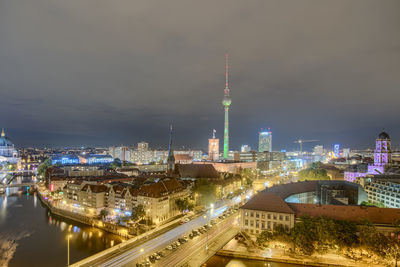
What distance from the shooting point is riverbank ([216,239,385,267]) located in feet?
81.7

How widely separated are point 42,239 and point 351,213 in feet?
132

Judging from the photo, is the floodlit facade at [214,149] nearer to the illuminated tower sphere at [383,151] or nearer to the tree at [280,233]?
the illuminated tower sphere at [383,151]

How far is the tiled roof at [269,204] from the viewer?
29.2 meters

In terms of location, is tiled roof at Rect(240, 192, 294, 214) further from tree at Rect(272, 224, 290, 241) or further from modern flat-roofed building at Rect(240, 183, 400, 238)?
tree at Rect(272, 224, 290, 241)

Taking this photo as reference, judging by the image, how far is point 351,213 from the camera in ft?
91.2

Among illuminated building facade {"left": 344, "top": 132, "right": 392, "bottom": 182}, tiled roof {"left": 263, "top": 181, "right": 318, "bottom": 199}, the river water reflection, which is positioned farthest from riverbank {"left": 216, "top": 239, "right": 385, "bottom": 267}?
illuminated building facade {"left": 344, "top": 132, "right": 392, "bottom": 182}

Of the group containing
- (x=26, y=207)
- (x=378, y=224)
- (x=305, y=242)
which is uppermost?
(x=378, y=224)

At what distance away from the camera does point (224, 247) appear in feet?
91.9

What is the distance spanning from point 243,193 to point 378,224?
118ft

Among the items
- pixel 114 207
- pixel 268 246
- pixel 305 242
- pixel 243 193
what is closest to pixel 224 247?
pixel 268 246

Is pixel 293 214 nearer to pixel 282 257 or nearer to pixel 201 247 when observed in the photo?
pixel 282 257

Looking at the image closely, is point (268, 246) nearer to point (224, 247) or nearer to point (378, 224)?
point (224, 247)

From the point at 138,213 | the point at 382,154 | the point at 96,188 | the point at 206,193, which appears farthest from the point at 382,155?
the point at 96,188

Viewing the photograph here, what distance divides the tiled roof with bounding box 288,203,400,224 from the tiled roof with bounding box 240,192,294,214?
4.63 feet
